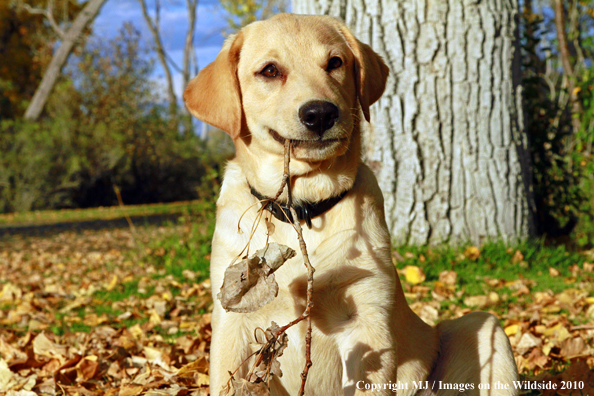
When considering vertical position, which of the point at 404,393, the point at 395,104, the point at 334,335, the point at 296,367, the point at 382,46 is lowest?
the point at 404,393

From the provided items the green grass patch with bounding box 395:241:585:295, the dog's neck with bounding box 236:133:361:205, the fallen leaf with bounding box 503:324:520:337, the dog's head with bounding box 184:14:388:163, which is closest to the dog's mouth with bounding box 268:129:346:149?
the dog's head with bounding box 184:14:388:163

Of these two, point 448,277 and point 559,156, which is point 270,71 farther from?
point 559,156

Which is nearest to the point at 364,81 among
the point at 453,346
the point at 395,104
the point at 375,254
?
the point at 375,254

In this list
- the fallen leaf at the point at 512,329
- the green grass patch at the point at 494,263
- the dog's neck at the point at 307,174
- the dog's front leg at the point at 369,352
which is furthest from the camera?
the green grass patch at the point at 494,263

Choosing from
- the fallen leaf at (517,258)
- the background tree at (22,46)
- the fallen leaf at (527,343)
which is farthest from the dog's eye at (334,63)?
the background tree at (22,46)

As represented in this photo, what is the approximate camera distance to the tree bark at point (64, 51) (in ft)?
53.3

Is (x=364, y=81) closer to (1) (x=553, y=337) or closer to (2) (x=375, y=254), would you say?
(2) (x=375, y=254)

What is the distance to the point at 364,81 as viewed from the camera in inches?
93.9

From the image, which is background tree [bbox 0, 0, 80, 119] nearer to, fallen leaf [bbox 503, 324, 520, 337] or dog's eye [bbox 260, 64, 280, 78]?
dog's eye [bbox 260, 64, 280, 78]

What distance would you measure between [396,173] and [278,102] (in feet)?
10.0

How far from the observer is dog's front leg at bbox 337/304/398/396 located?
1.90 metres

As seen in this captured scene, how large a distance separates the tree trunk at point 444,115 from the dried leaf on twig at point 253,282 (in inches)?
136

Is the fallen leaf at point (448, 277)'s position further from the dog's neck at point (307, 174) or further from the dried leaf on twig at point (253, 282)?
the dried leaf on twig at point (253, 282)

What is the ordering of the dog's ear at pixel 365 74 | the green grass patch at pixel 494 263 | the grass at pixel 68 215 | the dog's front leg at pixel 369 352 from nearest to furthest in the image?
1. the dog's front leg at pixel 369 352
2. the dog's ear at pixel 365 74
3. the green grass patch at pixel 494 263
4. the grass at pixel 68 215
